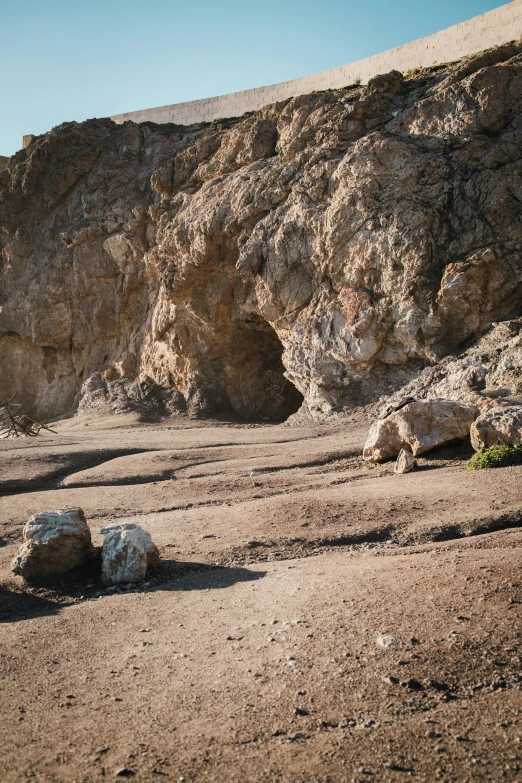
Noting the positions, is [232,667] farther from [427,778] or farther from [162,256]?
[162,256]

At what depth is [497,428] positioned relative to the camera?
11945 millimetres

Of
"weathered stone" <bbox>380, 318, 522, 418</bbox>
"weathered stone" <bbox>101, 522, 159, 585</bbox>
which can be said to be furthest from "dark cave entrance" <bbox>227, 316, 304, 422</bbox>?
"weathered stone" <bbox>101, 522, 159, 585</bbox>

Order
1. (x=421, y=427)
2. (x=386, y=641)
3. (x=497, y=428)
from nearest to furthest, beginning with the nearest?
1. (x=386, y=641)
2. (x=497, y=428)
3. (x=421, y=427)

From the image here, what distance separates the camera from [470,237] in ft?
66.9

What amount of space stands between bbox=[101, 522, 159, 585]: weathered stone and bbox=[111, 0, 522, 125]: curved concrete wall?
77.7 feet

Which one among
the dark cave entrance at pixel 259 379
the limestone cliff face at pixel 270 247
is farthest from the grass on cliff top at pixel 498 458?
the dark cave entrance at pixel 259 379

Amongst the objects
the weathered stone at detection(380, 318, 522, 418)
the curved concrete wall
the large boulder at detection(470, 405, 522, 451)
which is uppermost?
the curved concrete wall

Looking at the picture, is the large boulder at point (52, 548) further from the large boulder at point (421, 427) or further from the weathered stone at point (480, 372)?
the weathered stone at point (480, 372)

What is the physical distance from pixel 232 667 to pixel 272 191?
870 inches

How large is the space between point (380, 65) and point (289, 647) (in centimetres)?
2795

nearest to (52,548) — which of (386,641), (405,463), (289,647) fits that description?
(289,647)

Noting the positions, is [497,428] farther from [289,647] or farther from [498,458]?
[289,647]

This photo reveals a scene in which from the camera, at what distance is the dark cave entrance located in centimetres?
2847

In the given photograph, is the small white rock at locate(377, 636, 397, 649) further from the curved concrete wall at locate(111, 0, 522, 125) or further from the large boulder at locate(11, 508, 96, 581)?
the curved concrete wall at locate(111, 0, 522, 125)
